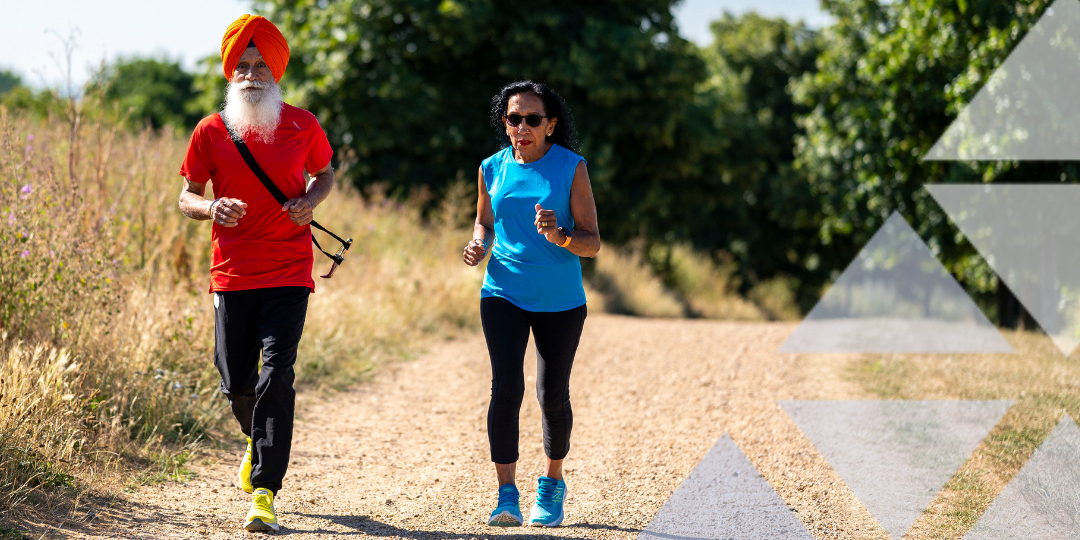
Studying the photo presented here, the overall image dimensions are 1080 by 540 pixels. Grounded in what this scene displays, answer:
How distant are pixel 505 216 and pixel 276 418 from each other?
1.30m

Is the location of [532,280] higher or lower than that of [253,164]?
lower

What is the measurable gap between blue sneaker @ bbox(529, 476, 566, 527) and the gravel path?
78mm

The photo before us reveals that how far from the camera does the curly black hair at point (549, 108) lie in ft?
13.0

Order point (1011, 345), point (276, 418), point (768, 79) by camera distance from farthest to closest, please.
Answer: point (768, 79) < point (1011, 345) < point (276, 418)

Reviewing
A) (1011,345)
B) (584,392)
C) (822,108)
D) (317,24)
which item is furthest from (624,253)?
(584,392)

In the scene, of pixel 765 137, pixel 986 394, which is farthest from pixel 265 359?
pixel 765 137

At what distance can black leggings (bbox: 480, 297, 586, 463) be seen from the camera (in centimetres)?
383

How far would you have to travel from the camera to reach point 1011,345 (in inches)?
349

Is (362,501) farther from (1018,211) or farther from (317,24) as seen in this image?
(317,24)

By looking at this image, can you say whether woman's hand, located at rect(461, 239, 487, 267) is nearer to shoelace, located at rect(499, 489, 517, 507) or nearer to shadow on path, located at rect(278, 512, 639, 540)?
shoelace, located at rect(499, 489, 517, 507)

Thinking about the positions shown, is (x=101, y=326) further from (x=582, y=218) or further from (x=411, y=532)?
(x=582, y=218)
